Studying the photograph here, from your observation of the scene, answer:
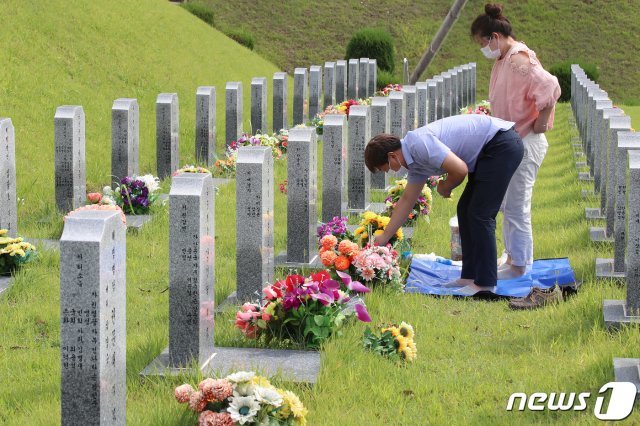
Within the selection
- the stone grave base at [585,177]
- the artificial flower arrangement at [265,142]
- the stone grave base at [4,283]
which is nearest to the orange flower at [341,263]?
the stone grave base at [4,283]

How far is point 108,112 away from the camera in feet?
56.2

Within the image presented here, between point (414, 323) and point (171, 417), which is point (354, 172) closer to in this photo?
point (414, 323)

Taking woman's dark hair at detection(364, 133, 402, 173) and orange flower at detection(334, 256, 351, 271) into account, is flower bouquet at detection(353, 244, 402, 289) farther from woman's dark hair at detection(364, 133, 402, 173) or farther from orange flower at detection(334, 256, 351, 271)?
woman's dark hair at detection(364, 133, 402, 173)

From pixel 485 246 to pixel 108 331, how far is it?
389 cm

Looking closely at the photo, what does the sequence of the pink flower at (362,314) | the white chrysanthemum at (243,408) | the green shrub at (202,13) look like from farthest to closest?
1. the green shrub at (202,13)
2. the pink flower at (362,314)
3. the white chrysanthemum at (243,408)

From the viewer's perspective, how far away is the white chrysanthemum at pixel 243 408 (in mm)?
4965

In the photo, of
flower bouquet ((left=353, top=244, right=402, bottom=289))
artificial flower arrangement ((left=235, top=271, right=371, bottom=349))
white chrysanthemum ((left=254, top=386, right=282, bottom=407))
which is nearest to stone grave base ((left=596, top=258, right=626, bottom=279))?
flower bouquet ((left=353, top=244, right=402, bottom=289))

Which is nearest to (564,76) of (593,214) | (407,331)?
(593,214)

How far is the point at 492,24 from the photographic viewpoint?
8.70 meters

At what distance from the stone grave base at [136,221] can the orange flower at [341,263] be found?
115 inches

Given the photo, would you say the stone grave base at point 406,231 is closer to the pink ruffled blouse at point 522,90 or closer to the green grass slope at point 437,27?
the pink ruffled blouse at point 522,90

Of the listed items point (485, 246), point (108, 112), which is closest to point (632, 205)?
point (485, 246)

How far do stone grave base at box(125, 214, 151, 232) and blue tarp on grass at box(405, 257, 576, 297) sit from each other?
2.79 m

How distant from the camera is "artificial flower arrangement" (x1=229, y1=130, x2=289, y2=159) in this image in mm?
14109
